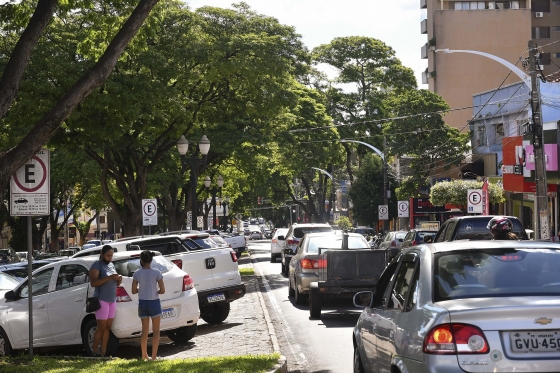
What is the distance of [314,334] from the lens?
51.8ft

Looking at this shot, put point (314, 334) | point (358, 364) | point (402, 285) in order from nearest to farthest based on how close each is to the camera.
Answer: point (402, 285)
point (358, 364)
point (314, 334)

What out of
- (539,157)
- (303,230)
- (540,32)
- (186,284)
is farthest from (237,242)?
(540,32)

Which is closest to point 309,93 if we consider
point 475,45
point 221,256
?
point 475,45

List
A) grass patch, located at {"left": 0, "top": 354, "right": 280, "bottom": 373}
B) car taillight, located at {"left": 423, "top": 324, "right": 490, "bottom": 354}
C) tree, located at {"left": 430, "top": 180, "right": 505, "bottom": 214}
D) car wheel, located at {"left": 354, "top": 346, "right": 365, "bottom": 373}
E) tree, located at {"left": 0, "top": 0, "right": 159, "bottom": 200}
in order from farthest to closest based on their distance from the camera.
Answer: tree, located at {"left": 430, "top": 180, "right": 505, "bottom": 214}
tree, located at {"left": 0, "top": 0, "right": 159, "bottom": 200}
grass patch, located at {"left": 0, "top": 354, "right": 280, "bottom": 373}
car wheel, located at {"left": 354, "top": 346, "right": 365, "bottom": 373}
car taillight, located at {"left": 423, "top": 324, "right": 490, "bottom": 354}

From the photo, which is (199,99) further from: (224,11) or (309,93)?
(309,93)

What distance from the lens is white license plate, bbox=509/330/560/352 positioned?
5.74m

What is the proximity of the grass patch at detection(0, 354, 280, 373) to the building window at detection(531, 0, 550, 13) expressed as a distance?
77.4 meters

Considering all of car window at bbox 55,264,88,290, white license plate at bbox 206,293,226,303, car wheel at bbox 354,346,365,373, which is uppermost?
car window at bbox 55,264,88,290

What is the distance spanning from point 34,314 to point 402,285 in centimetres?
891

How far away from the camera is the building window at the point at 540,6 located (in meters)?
83.2

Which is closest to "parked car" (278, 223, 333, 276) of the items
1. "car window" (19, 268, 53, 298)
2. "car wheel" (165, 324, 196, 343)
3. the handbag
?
"car wheel" (165, 324, 196, 343)

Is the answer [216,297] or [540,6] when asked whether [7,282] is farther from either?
[540,6]

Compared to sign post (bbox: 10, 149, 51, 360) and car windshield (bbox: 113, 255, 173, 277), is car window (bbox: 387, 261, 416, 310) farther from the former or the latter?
car windshield (bbox: 113, 255, 173, 277)

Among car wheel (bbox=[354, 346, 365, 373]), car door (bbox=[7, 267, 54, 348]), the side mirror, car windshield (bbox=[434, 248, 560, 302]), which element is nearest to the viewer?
car windshield (bbox=[434, 248, 560, 302])
